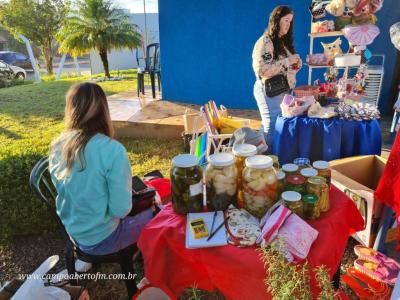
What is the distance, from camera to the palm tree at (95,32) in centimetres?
1359

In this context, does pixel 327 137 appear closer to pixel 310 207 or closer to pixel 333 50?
pixel 333 50

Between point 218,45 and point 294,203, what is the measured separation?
565 cm

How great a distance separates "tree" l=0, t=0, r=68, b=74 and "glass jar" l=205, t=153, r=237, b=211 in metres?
22.1

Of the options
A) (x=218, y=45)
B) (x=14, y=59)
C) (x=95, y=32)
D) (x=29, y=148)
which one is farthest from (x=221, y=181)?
(x=14, y=59)

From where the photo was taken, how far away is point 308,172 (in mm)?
Result: 1447

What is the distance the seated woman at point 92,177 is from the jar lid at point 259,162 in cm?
71

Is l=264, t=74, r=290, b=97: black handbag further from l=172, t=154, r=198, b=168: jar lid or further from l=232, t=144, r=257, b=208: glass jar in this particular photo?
l=172, t=154, r=198, b=168: jar lid

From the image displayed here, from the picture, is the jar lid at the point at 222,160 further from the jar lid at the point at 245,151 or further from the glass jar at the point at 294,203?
the glass jar at the point at 294,203

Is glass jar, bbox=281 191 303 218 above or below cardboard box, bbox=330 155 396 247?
above

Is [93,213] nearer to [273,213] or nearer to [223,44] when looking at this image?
[273,213]

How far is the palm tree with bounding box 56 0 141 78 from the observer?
1359 centimetres

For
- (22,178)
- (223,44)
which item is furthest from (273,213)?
(223,44)

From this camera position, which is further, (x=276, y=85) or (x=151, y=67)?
(x=151, y=67)

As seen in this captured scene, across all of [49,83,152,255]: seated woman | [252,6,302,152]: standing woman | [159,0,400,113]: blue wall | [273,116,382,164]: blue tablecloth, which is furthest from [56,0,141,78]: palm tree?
[49,83,152,255]: seated woman
